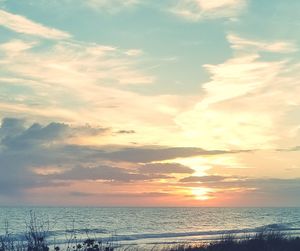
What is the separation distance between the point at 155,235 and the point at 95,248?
4278 cm

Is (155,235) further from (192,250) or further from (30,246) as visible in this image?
→ (30,246)

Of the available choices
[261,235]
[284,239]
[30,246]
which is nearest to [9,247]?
[30,246]

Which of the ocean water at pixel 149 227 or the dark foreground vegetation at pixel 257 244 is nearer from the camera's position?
the dark foreground vegetation at pixel 257 244

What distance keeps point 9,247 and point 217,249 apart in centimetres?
1065

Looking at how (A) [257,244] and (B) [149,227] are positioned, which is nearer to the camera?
(A) [257,244]

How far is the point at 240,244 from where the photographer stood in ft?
72.2

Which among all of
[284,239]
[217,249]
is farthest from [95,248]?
[284,239]

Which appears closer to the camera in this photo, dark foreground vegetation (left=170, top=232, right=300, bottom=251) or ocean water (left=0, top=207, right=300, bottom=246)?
dark foreground vegetation (left=170, top=232, right=300, bottom=251)

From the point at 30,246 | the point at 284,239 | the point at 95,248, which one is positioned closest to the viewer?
the point at 30,246

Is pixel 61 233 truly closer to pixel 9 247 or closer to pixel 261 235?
pixel 261 235

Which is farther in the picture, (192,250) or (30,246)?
(192,250)

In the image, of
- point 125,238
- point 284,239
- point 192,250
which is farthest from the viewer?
point 125,238

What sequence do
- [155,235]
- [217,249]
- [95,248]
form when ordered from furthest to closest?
[155,235], [217,249], [95,248]

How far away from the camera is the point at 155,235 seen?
56031mm
